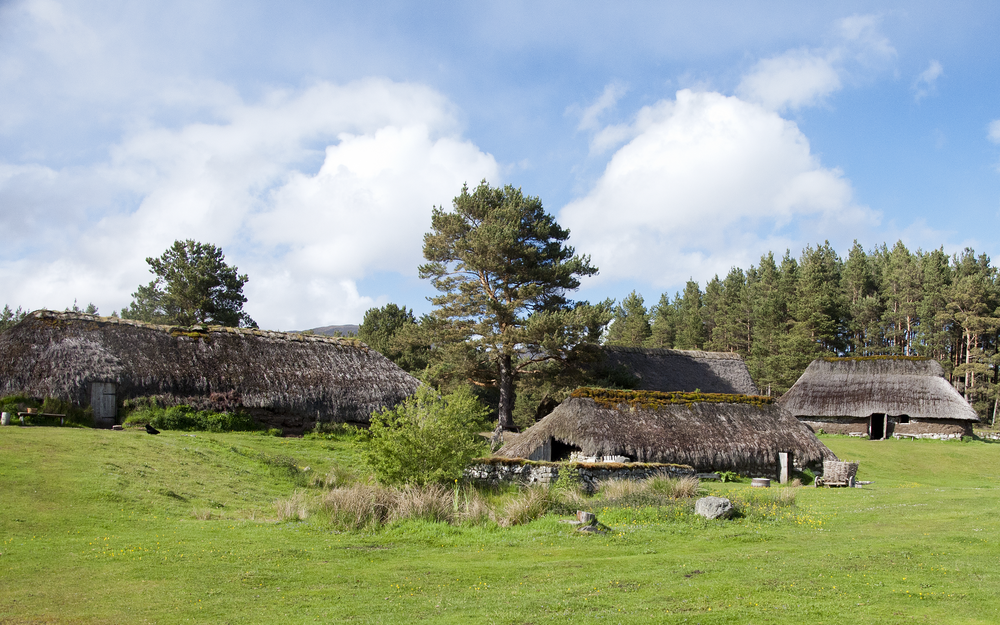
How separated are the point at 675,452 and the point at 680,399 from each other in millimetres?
3126

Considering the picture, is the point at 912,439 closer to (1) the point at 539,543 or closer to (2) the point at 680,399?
(2) the point at 680,399

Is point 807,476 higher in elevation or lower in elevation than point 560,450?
lower

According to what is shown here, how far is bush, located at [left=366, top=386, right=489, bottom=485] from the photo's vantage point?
1530cm

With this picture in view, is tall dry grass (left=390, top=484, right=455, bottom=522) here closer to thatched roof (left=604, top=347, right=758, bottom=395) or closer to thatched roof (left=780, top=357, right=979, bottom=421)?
thatched roof (left=604, top=347, right=758, bottom=395)

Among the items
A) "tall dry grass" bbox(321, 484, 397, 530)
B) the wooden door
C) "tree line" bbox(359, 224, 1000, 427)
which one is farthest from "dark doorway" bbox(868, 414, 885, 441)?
the wooden door

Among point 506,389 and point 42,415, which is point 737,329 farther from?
point 42,415

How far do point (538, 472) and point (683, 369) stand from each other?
27886 millimetres

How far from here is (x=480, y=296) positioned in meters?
36.3

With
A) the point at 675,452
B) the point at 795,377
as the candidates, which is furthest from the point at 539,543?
the point at 795,377

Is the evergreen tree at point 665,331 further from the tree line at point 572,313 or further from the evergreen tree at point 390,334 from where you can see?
the evergreen tree at point 390,334

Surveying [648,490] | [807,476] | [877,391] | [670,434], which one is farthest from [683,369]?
[648,490]

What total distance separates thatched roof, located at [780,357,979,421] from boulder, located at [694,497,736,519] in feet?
99.1

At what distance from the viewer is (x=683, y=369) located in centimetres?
4353

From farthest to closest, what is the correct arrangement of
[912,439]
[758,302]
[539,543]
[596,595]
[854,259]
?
[854,259]
[758,302]
[912,439]
[539,543]
[596,595]
